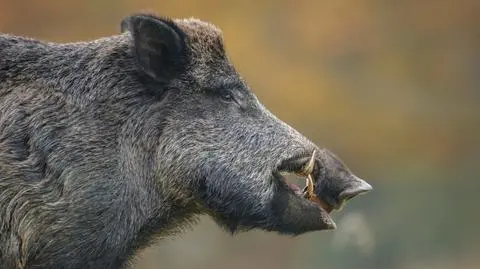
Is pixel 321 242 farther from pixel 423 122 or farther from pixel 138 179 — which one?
pixel 138 179

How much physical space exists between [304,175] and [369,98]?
3.90m

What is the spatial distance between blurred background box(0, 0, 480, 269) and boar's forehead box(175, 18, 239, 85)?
3540mm

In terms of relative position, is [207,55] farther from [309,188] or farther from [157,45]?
[309,188]

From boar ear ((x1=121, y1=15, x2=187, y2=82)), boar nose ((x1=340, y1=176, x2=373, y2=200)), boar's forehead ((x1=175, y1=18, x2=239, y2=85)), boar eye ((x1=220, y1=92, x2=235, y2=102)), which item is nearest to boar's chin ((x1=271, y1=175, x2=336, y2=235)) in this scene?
boar nose ((x1=340, y1=176, x2=373, y2=200))

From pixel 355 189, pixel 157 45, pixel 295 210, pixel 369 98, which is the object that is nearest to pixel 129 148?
pixel 157 45

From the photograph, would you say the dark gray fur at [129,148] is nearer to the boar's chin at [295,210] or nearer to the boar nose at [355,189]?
the boar's chin at [295,210]

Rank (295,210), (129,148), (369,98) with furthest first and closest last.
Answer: (369,98)
(295,210)
(129,148)

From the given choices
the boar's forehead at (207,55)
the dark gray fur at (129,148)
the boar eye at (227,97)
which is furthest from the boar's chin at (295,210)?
the boar's forehead at (207,55)

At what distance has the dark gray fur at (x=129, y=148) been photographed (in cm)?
438

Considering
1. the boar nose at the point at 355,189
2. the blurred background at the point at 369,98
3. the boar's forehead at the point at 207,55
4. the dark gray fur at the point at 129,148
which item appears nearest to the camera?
the dark gray fur at the point at 129,148

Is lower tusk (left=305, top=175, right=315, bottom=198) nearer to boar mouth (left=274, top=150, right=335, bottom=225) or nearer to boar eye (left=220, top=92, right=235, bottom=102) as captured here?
boar mouth (left=274, top=150, right=335, bottom=225)

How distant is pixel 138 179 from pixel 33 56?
757 millimetres

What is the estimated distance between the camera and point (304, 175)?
15.3 feet

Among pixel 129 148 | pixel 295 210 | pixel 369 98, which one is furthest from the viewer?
pixel 369 98
